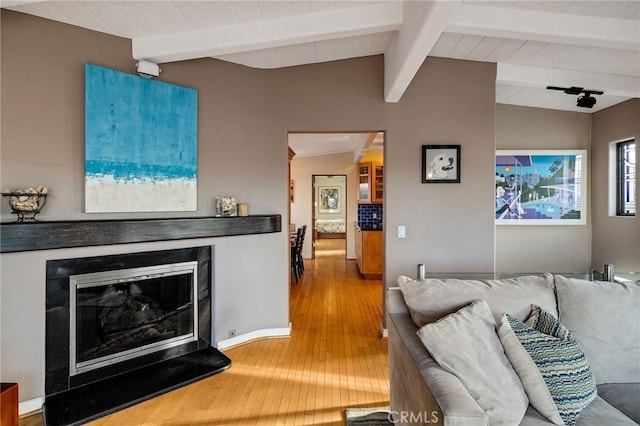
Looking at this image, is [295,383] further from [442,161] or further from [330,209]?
[330,209]

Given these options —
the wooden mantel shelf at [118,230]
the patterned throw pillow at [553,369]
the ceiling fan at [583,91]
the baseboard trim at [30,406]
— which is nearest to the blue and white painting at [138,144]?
the wooden mantel shelf at [118,230]

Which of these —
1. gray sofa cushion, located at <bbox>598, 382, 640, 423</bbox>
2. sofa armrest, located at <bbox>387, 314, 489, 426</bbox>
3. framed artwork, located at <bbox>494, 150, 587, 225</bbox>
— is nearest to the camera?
sofa armrest, located at <bbox>387, 314, 489, 426</bbox>

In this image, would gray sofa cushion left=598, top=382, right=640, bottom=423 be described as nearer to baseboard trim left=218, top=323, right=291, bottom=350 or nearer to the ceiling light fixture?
baseboard trim left=218, top=323, right=291, bottom=350

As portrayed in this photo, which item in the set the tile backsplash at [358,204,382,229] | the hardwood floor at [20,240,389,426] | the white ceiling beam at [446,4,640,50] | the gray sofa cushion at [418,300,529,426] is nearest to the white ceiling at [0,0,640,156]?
the white ceiling beam at [446,4,640,50]

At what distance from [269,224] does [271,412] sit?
5.55 ft

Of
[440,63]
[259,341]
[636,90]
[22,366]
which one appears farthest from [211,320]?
[636,90]

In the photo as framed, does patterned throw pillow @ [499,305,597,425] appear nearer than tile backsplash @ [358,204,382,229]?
Yes

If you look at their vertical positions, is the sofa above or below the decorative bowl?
below

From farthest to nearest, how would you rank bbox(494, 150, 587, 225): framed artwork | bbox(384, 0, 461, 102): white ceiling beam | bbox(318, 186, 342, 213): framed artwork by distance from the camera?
bbox(318, 186, 342, 213): framed artwork < bbox(494, 150, 587, 225): framed artwork < bbox(384, 0, 461, 102): white ceiling beam

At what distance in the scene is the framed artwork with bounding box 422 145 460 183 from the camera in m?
3.54

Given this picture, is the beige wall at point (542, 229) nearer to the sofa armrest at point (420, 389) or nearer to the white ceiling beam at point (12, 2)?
the sofa armrest at point (420, 389)

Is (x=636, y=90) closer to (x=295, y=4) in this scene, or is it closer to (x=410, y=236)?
(x=410, y=236)

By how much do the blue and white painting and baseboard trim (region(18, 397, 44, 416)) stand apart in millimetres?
1308

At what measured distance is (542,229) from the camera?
470 cm
